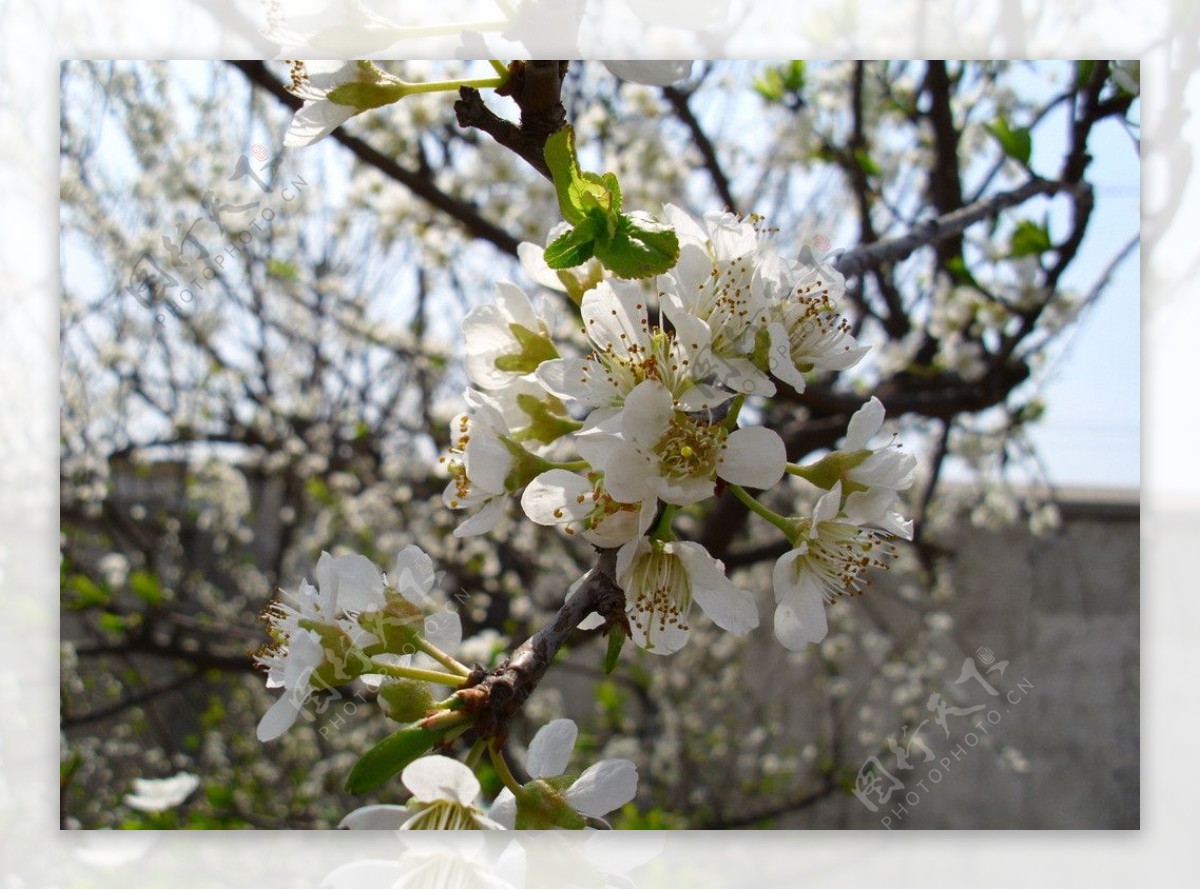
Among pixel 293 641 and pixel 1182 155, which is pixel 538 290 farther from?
pixel 293 641

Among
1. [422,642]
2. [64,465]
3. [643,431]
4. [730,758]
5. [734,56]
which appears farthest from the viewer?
[730,758]

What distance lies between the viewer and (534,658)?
611 mm

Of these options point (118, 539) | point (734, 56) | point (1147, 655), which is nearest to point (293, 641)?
point (734, 56)

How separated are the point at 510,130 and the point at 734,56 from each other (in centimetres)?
84

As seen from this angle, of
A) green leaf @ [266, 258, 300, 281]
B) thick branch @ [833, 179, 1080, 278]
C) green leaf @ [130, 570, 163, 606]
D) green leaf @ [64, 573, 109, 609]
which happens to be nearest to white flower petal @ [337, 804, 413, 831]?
thick branch @ [833, 179, 1080, 278]

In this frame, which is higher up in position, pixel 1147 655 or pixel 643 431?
pixel 643 431

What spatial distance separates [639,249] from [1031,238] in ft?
4.24

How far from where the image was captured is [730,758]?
3412mm

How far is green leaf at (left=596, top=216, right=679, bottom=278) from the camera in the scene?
565 millimetres

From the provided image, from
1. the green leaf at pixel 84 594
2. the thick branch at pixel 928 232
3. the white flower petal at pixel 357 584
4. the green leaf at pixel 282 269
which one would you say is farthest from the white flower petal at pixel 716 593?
the green leaf at pixel 282 269

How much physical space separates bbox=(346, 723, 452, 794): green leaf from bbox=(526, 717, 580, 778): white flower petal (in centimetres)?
15

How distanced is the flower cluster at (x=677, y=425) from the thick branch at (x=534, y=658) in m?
0.02

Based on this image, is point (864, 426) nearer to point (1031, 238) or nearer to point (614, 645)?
point (614, 645)

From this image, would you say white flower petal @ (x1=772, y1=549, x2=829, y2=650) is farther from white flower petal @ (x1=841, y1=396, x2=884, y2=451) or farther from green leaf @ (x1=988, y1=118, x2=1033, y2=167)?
green leaf @ (x1=988, y1=118, x2=1033, y2=167)
